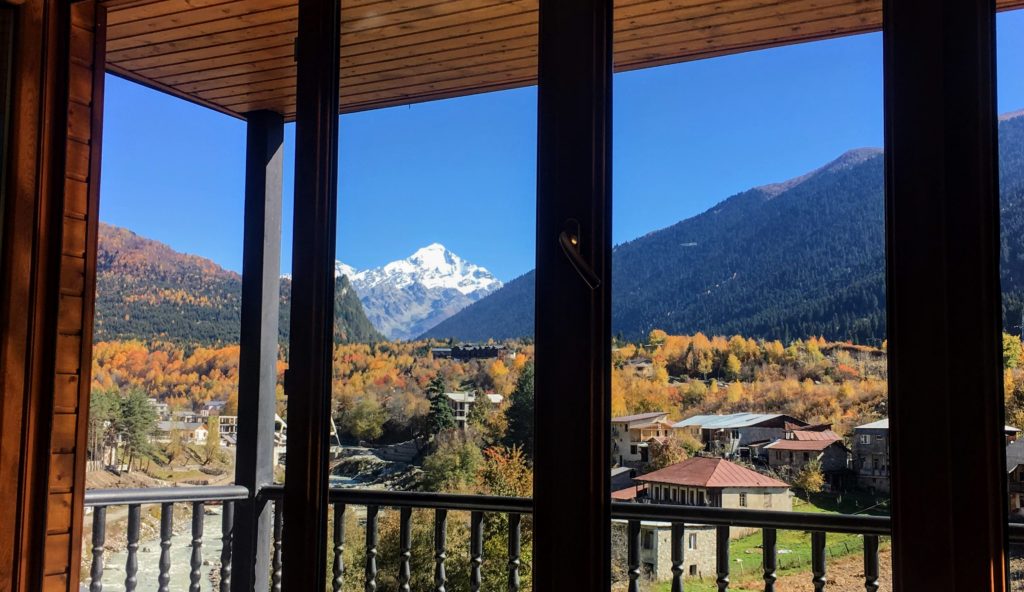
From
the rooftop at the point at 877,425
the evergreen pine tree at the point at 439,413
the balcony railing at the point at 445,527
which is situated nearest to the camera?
the rooftop at the point at 877,425

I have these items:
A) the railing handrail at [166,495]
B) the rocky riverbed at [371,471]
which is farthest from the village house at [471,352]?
the railing handrail at [166,495]

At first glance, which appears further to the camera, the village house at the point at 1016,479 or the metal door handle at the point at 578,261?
the metal door handle at the point at 578,261

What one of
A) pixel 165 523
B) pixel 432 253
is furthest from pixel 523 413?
pixel 165 523

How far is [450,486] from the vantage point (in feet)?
7.66

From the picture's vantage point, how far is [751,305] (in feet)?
5.63

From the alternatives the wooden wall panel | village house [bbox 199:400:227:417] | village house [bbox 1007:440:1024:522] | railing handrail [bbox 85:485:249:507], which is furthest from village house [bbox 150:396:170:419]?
village house [bbox 1007:440:1024:522]

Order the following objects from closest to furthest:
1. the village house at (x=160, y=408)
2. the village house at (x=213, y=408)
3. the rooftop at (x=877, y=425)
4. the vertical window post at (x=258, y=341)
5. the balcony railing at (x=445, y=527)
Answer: the rooftop at (x=877, y=425) < the balcony railing at (x=445, y=527) < the vertical window post at (x=258, y=341) < the village house at (x=160, y=408) < the village house at (x=213, y=408)

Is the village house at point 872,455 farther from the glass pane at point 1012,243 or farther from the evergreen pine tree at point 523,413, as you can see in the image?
the evergreen pine tree at point 523,413

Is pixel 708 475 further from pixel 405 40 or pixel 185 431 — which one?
pixel 185 431

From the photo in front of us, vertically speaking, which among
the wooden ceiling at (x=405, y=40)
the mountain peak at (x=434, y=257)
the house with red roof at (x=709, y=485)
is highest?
the wooden ceiling at (x=405, y=40)

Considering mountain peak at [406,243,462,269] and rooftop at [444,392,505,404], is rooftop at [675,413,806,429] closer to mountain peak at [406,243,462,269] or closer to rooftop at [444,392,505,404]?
rooftop at [444,392,505,404]

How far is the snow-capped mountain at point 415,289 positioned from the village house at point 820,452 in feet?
3.02

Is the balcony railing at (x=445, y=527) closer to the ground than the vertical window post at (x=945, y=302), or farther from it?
closer to the ground

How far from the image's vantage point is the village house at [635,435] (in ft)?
5.71
